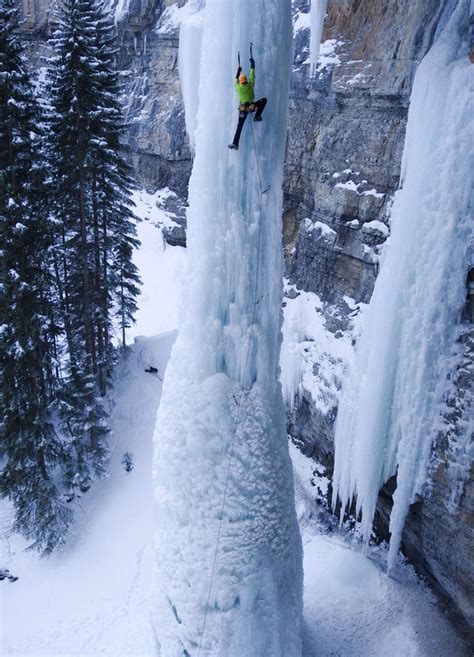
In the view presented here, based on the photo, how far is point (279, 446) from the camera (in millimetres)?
6375

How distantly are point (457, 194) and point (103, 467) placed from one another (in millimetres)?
10375

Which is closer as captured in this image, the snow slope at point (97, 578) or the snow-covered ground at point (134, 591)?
the snow-covered ground at point (134, 591)

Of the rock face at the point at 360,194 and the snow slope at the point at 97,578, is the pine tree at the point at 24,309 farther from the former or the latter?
the rock face at the point at 360,194

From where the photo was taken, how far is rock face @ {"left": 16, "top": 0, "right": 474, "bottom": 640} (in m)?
8.56

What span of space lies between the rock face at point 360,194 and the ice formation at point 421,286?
428 millimetres

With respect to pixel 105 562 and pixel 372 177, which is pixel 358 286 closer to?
pixel 372 177

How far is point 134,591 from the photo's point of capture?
9.83 metres

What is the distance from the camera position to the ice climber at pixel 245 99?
5246 millimetres

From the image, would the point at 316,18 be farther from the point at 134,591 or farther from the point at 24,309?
the point at 134,591

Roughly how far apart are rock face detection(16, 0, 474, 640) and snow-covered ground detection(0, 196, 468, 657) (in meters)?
0.92

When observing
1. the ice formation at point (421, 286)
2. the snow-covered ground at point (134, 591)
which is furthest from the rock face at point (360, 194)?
the snow-covered ground at point (134, 591)

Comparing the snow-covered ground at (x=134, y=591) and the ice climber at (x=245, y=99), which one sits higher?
the ice climber at (x=245, y=99)

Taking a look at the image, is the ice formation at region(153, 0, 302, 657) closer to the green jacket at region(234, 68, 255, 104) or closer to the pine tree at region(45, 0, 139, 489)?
the green jacket at region(234, 68, 255, 104)

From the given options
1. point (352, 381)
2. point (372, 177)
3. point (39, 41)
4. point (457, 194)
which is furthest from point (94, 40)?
point (39, 41)
